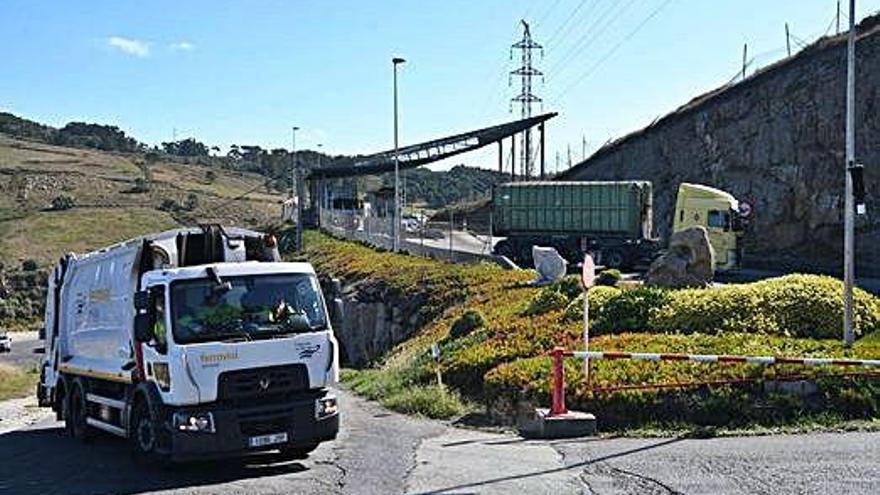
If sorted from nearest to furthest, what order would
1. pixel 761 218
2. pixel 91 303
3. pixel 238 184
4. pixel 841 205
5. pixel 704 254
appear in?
pixel 91 303 → pixel 704 254 → pixel 841 205 → pixel 761 218 → pixel 238 184

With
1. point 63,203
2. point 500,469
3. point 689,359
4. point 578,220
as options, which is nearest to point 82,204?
point 63,203

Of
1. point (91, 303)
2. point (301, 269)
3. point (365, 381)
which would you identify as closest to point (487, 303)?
point (365, 381)

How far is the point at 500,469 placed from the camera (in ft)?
38.9

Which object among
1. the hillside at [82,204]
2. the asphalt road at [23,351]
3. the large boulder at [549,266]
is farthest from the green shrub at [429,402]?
the hillside at [82,204]

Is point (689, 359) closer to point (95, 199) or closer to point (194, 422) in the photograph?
point (194, 422)

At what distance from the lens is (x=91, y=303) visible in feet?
54.4

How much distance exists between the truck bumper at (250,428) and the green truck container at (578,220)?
3390 centimetres

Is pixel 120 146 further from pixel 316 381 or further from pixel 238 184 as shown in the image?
pixel 316 381

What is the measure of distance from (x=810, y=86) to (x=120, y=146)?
145m

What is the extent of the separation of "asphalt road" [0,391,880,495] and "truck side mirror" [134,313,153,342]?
1.63 m

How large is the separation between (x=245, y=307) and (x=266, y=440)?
1.65 m

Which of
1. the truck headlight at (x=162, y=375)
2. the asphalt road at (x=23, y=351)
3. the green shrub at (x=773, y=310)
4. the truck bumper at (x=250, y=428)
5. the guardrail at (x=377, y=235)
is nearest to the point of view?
the truck bumper at (x=250, y=428)

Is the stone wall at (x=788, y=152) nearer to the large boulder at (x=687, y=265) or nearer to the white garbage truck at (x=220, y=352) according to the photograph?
the large boulder at (x=687, y=265)

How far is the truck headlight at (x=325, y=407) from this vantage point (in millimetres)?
12438
